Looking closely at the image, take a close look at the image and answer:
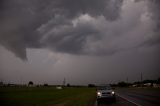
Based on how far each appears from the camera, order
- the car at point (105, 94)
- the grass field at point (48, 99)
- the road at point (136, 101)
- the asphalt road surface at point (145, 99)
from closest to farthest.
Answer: the asphalt road surface at point (145, 99), the road at point (136, 101), the car at point (105, 94), the grass field at point (48, 99)

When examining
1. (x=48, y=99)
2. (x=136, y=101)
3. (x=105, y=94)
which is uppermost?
(x=105, y=94)

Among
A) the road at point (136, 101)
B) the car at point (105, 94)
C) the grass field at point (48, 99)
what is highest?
the car at point (105, 94)

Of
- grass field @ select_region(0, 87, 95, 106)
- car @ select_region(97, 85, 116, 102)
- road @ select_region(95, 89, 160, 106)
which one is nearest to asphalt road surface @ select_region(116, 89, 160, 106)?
road @ select_region(95, 89, 160, 106)

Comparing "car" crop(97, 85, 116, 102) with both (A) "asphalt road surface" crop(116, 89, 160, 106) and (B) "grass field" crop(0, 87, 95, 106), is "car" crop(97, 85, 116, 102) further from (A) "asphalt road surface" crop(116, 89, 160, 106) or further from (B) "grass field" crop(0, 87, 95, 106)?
(A) "asphalt road surface" crop(116, 89, 160, 106)

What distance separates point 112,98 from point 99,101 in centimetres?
153

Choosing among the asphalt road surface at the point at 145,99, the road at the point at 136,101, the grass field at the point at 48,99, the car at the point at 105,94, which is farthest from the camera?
the grass field at the point at 48,99

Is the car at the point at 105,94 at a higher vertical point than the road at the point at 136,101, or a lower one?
higher

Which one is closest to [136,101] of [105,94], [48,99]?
[105,94]

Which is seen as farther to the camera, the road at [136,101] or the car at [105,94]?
the car at [105,94]

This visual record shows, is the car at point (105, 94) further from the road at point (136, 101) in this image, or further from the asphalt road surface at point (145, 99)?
the asphalt road surface at point (145, 99)

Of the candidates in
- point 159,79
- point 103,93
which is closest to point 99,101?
point 103,93

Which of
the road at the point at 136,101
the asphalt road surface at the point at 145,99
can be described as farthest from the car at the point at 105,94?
the asphalt road surface at the point at 145,99

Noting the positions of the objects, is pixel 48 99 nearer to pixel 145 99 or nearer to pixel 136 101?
pixel 145 99

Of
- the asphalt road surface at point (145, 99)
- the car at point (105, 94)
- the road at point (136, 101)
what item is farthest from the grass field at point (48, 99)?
the asphalt road surface at point (145, 99)
